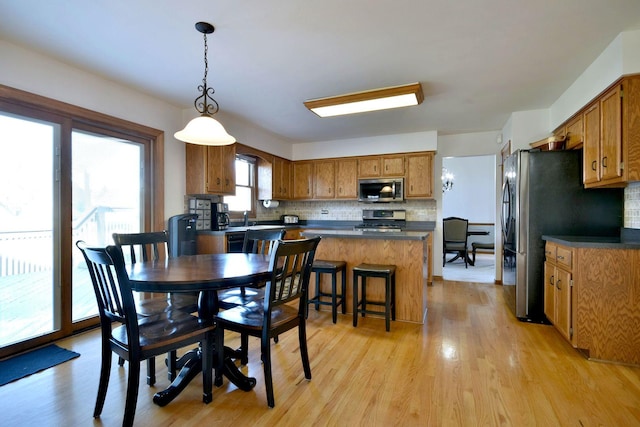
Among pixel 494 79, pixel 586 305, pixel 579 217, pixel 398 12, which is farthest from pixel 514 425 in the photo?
pixel 494 79

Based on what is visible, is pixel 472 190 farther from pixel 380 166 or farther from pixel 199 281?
pixel 199 281

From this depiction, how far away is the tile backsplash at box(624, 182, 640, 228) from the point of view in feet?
8.71

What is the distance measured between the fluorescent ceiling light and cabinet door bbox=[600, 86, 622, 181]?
4.75ft

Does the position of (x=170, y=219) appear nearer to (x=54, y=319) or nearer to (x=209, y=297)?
(x=54, y=319)

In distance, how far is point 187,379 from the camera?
75.8 inches

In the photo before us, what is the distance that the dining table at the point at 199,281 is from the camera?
161cm

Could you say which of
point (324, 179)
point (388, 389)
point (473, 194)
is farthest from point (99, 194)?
point (473, 194)

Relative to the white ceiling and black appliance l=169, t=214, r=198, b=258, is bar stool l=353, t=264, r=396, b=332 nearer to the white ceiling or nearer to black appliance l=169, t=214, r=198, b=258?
the white ceiling

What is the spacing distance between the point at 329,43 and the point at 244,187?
321 cm

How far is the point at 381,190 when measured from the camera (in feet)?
17.4

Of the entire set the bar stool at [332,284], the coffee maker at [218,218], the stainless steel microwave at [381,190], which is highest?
the stainless steel microwave at [381,190]

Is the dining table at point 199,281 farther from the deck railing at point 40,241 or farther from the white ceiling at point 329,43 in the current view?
the white ceiling at point 329,43

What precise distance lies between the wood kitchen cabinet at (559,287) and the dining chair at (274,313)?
2.08 m

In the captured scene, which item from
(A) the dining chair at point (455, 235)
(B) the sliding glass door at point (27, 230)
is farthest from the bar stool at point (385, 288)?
(A) the dining chair at point (455, 235)
